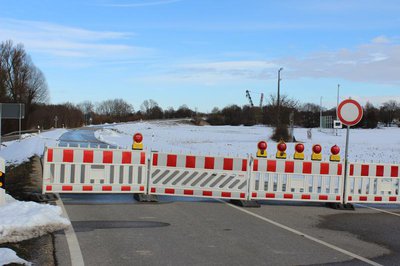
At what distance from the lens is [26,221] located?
7.32 m

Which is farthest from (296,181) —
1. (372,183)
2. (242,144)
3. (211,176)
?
(242,144)

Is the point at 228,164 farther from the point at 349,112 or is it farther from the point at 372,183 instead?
the point at 372,183

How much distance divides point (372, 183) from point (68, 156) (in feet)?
23.5

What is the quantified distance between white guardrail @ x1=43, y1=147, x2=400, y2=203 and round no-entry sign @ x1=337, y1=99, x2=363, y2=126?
1134 mm

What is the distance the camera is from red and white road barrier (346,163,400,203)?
37.2 feet

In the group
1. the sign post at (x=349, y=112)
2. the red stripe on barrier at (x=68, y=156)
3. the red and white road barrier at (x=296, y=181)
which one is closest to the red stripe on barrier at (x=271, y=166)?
the red and white road barrier at (x=296, y=181)

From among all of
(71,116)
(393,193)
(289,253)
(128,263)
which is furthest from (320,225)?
(71,116)

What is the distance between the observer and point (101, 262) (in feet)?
19.3

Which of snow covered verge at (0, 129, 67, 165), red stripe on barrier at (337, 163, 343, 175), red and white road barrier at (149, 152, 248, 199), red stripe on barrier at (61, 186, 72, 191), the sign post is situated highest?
A: the sign post

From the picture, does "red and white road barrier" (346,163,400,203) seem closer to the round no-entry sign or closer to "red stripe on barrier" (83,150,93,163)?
the round no-entry sign

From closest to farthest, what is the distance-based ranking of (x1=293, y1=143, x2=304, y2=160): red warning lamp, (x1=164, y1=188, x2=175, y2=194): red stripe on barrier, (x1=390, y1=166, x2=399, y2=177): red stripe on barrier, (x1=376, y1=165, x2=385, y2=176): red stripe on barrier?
(x1=164, y1=188, x2=175, y2=194): red stripe on barrier, (x1=293, y1=143, x2=304, y2=160): red warning lamp, (x1=376, y1=165, x2=385, y2=176): red stripe on barrier, (x1=390, y1=166, x2=399, y2=177): red stripe on barrier

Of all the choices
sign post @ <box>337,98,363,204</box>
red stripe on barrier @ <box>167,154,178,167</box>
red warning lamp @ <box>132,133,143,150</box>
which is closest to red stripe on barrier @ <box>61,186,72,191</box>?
red warning lamp @ <box>132,133,143,150</box>

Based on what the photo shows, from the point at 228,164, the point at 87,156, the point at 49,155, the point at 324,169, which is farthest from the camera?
the point at 324,169

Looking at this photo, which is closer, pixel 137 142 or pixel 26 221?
pixel 26 221
